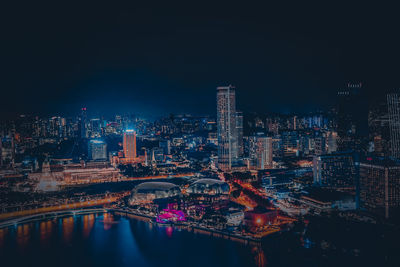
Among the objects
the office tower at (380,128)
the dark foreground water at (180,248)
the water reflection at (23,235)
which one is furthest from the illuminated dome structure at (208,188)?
the water reflection at (23,235)

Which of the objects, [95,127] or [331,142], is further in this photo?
[95,127]

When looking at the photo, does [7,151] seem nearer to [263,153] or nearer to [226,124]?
[226,124]

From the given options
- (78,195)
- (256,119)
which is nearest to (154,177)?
(78,195)

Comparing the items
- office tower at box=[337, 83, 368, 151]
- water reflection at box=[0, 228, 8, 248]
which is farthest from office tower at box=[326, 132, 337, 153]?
water reflection at box=[0, 228, 8, 248]

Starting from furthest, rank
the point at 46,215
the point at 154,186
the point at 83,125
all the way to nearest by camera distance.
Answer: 1. the point at 83,125
2. the point at 154,186
3. the point at 46,215

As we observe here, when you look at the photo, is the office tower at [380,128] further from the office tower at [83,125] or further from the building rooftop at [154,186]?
the office tower at [83,125]

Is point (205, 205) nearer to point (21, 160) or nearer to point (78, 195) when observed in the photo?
point (78, 195)

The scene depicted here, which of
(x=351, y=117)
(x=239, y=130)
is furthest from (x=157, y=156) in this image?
(x=351, y=117)

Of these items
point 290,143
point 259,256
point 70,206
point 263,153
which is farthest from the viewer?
point 290,143
